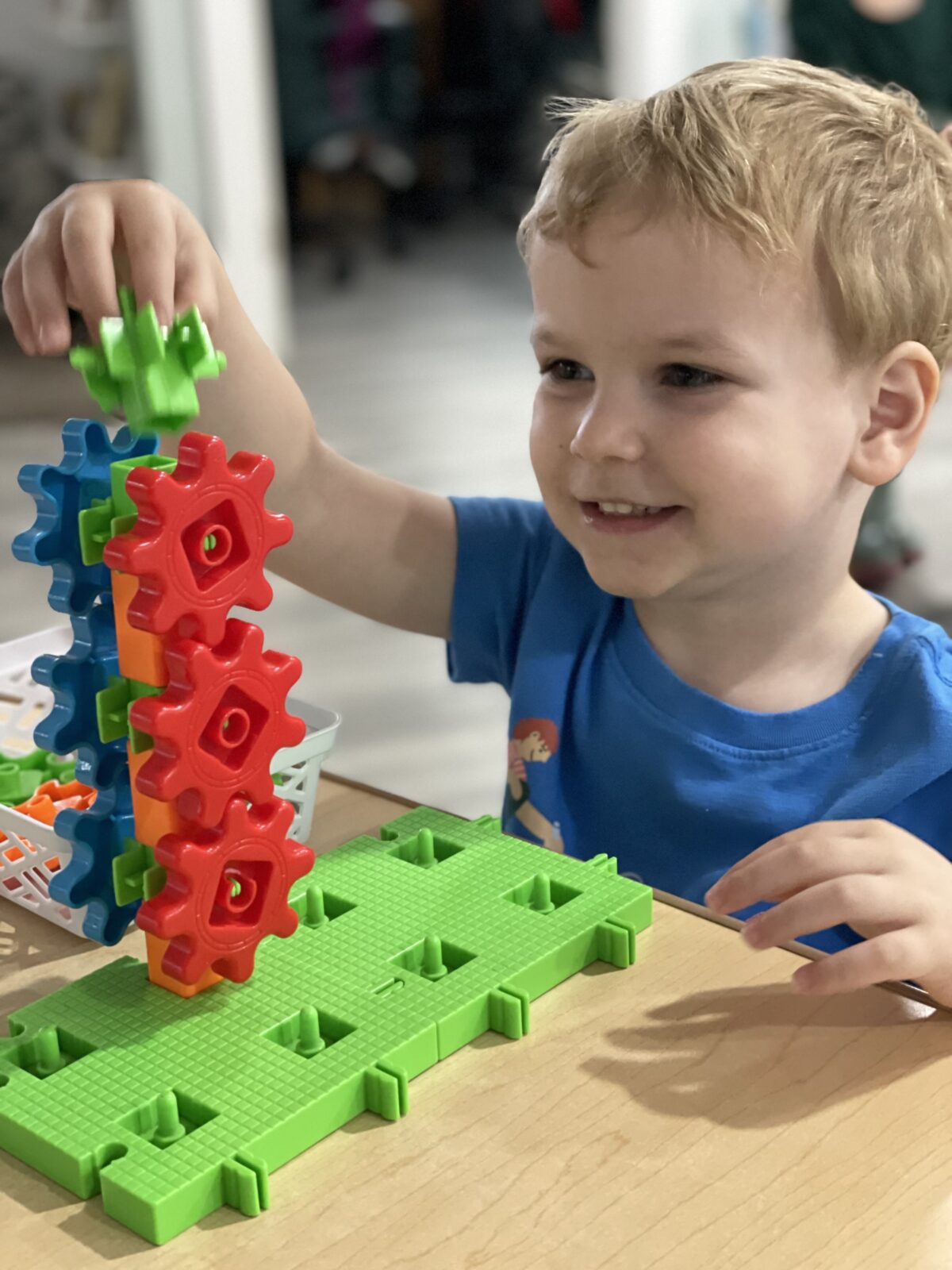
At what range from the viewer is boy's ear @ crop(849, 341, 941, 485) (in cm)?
85

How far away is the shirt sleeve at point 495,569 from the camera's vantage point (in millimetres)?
996

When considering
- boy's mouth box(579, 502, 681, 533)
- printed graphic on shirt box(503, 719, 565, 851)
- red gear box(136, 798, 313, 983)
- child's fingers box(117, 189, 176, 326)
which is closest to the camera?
red gear box(136, 798, 313, 983)

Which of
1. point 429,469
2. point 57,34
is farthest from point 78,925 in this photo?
point 57,34

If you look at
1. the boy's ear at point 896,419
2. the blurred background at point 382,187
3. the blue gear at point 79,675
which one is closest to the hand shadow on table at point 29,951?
the blue gear at point 79,675

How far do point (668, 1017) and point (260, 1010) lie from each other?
0.52ft

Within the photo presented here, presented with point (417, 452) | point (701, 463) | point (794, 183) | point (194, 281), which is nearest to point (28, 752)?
point (194, 281)

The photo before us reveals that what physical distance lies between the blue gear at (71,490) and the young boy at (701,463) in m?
0.08

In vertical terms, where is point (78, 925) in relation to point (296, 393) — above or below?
below

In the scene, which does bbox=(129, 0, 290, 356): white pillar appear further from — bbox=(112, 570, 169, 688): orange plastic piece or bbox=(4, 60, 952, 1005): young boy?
bbox=(112, 570, 169, 688): orange plastic piece

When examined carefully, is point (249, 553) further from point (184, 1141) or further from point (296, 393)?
point (296, 393)

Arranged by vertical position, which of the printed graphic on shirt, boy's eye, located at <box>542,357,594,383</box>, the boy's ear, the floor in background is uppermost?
boy's eye, located at <box>542,357,594,383</box>

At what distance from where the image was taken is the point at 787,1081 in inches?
22.3

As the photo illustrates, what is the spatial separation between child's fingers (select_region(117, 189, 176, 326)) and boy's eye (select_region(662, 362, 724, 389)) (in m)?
0.25

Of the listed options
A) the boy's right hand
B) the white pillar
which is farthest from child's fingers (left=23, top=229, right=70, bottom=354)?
the white pillar
